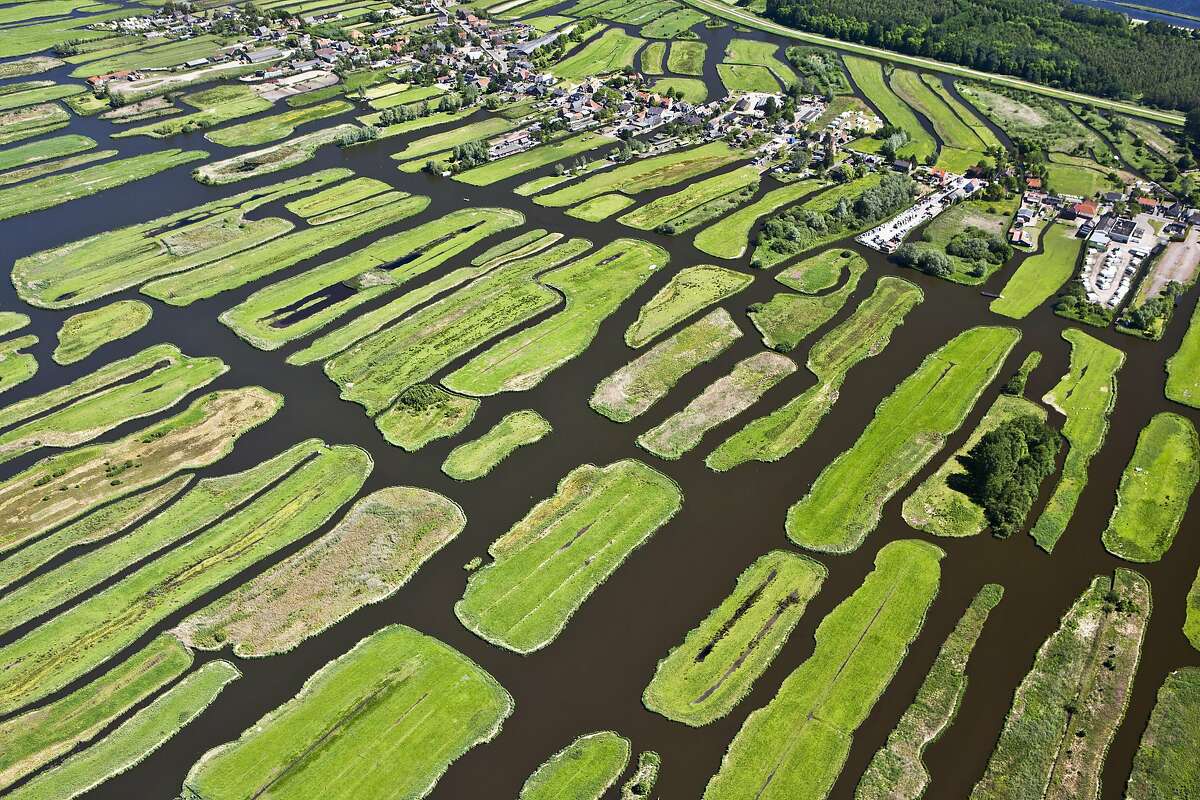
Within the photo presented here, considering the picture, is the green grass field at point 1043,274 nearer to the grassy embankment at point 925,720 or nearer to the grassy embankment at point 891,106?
the grassy embankment at point 891,106

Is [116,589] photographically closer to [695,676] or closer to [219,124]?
[695,676]

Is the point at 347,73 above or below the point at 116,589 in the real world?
above

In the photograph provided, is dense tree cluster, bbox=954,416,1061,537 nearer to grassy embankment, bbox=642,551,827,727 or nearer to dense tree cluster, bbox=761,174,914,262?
grassy embankment, bbox=642,551,827,727

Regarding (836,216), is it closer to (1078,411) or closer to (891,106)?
(1078,411)

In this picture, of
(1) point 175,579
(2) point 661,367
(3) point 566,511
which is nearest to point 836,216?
(2) point 661,367

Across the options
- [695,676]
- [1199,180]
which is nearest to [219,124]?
[695,676]

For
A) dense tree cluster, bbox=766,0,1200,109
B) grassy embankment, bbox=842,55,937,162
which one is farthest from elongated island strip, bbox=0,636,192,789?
dense tree cluster, bbox=766,0,1200,109

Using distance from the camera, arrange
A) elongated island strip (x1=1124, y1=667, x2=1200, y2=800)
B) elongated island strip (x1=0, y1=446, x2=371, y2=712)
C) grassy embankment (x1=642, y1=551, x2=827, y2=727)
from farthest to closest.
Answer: elongated island strip (x1=0, y1=446, x2=371, y2=712), grassy embankment (x1=642, y1=551, x2=827, y2=727), elongated island strip (x1=1124, y1=667, x2=1200, y2=800)
